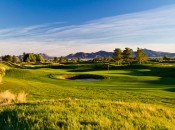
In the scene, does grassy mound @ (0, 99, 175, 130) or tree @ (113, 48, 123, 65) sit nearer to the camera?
grassy mound @ (0, 99, 175, 130)

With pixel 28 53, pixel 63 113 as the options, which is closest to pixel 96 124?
pixel 63 113

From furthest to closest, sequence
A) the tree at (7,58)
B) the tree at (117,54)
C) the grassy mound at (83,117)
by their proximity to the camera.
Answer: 1. the tree at (7,58)
2. the tree at (117,54)
3. the grassy mound at (83,117)

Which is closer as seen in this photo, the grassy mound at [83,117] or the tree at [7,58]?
the grassy mound at [83,117]

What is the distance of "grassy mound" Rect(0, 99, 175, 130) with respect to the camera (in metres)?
11.4

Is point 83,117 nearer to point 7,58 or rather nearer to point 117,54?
point 117,54

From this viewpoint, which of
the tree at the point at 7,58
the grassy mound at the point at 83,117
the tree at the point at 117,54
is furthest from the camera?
the tree at the point at 7,58

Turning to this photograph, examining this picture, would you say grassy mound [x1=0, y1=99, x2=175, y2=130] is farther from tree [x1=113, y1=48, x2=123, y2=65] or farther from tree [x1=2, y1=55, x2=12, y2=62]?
tree [x1=2, y1=55, x2=12, y2=62]

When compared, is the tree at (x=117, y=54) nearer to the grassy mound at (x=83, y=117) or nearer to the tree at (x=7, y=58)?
the tree at (x=7, y=58)

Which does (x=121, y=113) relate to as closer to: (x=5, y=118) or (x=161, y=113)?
(x=161, y=113)

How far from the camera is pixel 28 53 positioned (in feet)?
557

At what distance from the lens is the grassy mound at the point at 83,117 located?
11.4 metres

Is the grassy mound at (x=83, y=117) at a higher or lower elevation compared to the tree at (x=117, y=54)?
lower

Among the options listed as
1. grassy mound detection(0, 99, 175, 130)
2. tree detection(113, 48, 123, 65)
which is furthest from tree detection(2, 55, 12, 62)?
grassy mound detection(0, 99, 175, 130)

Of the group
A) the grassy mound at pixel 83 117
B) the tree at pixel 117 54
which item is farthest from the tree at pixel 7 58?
the grassy mound at pixel 83 117
